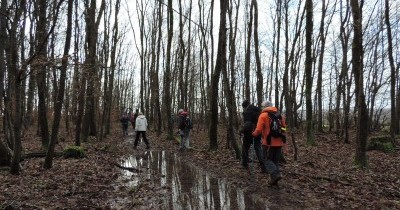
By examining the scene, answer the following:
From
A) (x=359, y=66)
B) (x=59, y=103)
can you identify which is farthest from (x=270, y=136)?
(x=59, y=103)

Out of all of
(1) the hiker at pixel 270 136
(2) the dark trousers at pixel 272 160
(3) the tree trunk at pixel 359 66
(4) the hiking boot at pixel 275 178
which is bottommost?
(4) the hiking boot at pixel 275 178

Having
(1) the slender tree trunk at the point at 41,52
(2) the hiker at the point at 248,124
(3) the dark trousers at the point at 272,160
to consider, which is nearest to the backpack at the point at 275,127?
(3) the dark trousers at the point at 272,160

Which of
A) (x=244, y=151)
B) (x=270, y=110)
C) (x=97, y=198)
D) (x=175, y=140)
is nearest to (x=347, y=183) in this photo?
(x=270, y=110)

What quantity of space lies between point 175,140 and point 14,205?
15.0m

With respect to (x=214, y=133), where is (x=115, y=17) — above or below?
above

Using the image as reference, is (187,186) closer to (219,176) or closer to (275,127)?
(219,176)

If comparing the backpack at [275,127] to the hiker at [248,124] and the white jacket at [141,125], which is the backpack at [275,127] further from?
the white jacket at [141,125]

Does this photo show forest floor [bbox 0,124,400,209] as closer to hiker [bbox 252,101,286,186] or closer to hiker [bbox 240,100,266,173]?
hiker [bbox 240,100,266,173]

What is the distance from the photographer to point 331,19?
79.4ft

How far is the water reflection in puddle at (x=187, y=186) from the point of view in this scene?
22.2 ft

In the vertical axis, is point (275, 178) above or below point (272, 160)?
below

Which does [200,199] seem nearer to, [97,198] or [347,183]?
[97,198]

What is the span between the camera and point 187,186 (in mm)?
8398

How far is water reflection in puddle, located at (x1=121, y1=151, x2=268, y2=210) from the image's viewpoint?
267 inches
